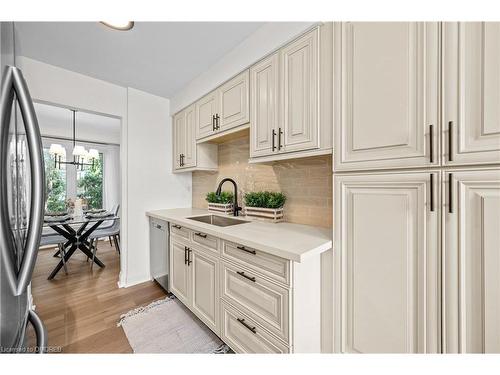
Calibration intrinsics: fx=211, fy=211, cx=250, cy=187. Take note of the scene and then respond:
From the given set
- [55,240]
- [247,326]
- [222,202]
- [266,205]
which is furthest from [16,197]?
[55,240]

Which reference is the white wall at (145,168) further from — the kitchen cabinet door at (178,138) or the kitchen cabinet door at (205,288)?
the kitchen cabinet door at (205,288)

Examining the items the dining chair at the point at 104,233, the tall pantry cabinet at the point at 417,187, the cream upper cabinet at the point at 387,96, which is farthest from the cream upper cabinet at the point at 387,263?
the dining chair at the point at 104,233

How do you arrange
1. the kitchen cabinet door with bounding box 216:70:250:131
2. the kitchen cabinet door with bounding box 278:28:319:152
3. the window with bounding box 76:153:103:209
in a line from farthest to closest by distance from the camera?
1. the window with bounding box 76:153:103:209
2. the kitchen cabinet door with bounding box 216:70:250:131
3. the kitchen cabinet door with bounding box 278:28:319:152

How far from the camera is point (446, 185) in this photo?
81cm

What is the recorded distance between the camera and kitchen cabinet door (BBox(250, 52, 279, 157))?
5.00 feet

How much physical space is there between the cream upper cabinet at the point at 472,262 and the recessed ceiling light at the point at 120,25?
207 centimetres

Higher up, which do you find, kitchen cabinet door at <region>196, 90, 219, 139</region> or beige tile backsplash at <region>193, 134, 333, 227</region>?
kitchen cabinet door at <region>196, 90, 219, 139</region>

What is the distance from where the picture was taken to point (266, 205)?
75.2 inches

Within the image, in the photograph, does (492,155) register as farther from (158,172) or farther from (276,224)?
(158,172)

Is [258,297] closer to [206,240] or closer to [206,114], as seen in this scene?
[206,240]

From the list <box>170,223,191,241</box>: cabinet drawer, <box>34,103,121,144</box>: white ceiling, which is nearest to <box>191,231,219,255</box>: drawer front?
<box>170,223,191,241</box>: cabinet drawer

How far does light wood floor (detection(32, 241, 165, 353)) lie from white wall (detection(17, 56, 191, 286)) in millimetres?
292

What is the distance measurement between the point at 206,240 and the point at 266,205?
0.61m

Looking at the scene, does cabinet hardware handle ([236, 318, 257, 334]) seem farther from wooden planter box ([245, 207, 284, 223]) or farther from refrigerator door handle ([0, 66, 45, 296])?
refrigerator door handle ([0, 66, 45, 296])
